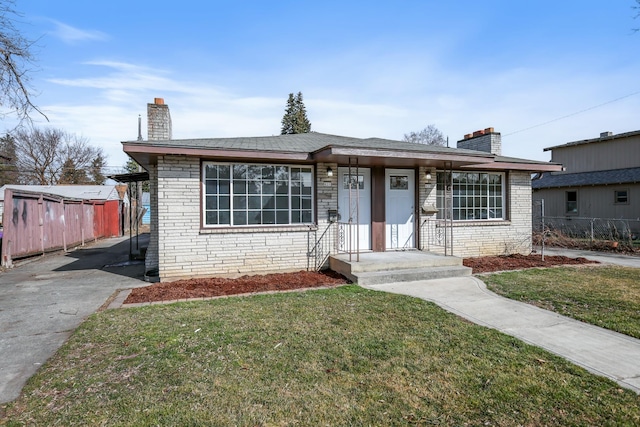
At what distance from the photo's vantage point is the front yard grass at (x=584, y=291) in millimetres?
4742

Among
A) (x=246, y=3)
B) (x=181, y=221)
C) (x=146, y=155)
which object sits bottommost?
(x=181, y=221)

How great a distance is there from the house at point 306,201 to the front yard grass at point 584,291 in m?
2.04

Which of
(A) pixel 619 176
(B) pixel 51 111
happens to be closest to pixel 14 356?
(B) pixel 51 111

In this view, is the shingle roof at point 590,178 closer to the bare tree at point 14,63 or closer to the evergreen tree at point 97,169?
the bare tree at point 14,63

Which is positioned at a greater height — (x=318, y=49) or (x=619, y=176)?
(x=318, y=49)

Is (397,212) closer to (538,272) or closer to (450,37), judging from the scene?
(538,272)

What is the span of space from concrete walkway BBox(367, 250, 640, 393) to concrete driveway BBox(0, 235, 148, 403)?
16.0ft

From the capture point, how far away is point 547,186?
66.9 feet

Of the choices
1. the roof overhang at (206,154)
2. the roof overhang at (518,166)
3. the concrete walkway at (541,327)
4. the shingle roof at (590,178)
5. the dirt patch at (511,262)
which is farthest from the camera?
the shingle roof at (590,178)

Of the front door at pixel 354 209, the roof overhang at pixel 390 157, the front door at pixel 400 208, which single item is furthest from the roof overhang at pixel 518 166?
the front door at pixel 354 209

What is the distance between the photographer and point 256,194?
25.8 ft

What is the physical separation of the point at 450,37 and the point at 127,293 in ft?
34.8

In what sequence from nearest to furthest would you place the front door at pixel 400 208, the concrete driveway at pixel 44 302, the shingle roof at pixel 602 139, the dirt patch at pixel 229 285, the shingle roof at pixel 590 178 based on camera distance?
the concrete driveway at pixel 44 302, the dirt patch at pixel 229 285, the front door at pixel 400 208, the shingle roof at pixel 590 178, the shingle roof at pixel 602 139

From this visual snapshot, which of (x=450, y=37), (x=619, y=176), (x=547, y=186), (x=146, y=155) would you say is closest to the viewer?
(x=146, y=155)
